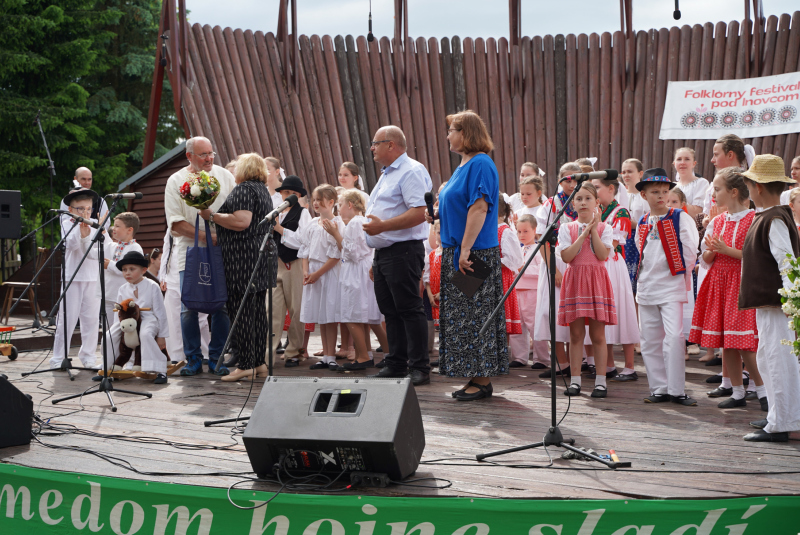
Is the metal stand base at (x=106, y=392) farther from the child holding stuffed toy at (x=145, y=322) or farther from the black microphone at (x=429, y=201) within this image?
the black microphone at (x=429, y=201)

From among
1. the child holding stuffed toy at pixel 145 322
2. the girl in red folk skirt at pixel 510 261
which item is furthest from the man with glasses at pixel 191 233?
the girl in red folk skirt at pixel 510 261

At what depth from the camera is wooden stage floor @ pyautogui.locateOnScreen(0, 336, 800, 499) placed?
3111 millimetres

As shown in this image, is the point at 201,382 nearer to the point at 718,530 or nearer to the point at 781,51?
the point at 718,530

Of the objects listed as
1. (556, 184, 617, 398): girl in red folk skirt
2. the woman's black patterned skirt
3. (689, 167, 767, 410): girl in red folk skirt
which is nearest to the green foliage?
the woman's black patterned skirt

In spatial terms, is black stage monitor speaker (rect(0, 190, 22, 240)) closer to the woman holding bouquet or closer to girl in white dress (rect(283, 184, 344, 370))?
the woman holding bouquet

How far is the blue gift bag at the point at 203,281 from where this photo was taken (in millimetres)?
6066

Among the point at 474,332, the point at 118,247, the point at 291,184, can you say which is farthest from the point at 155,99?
the point at 474,332

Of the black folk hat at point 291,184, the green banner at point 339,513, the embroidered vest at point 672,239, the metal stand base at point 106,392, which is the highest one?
the black folk hat at point 291,184

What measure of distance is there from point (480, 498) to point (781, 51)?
9544 mm

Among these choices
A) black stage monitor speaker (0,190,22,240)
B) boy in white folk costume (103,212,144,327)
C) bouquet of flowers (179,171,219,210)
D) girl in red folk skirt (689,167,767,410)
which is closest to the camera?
girl in red folk skirt (689,167,767,410)

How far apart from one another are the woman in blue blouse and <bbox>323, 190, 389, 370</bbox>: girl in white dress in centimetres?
165

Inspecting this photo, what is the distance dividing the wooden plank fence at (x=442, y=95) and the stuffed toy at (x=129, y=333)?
551 cm

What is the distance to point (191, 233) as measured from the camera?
6316 millimetres

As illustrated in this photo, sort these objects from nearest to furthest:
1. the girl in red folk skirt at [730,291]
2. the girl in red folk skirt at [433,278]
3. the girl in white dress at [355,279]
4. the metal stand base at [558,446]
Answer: the metal stand base at [558,446]
the girl in red folk skirt at [730,291]
the girl in white dress at [355,279]
the girl in red folk skirt at [433,278]
